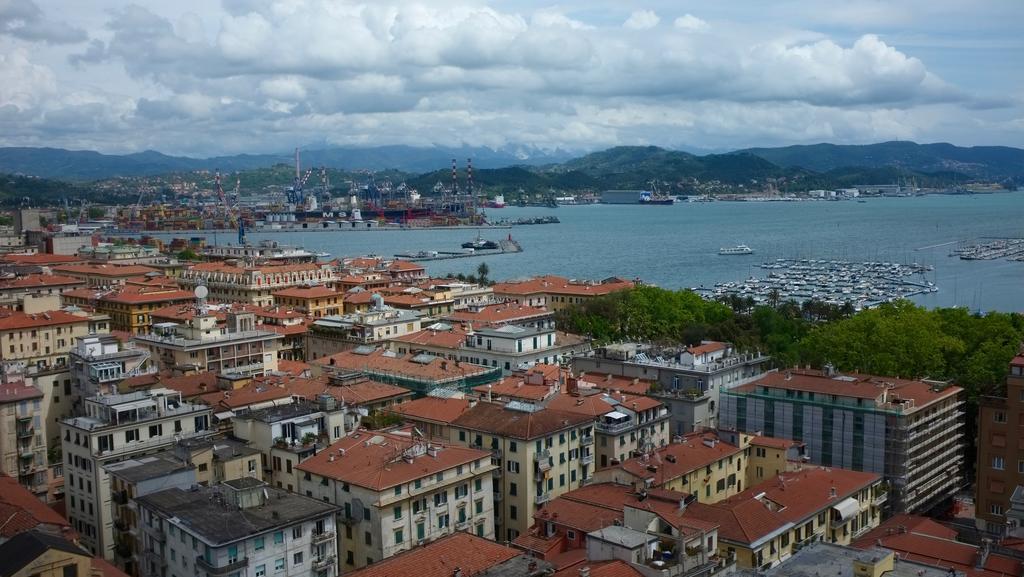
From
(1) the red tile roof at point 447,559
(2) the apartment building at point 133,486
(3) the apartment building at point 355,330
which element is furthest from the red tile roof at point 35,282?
(1) the red tile roof at point 447,559

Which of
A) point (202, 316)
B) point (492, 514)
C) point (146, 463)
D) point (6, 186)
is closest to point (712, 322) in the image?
point (202, 316)

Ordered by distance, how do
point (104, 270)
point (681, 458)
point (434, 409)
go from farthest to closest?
point (104, 270), point (434, 409), point (681, 458)

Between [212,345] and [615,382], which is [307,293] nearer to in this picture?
[212,345]

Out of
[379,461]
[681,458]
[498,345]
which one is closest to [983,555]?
[681,458]

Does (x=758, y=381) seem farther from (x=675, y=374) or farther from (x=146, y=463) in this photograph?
(x=146, y=463)

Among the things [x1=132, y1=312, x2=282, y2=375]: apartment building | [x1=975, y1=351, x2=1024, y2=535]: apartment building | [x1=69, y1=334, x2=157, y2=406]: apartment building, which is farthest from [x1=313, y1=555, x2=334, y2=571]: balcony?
[x1=975, y1=351, x2=1024, y2=535]: apartment building

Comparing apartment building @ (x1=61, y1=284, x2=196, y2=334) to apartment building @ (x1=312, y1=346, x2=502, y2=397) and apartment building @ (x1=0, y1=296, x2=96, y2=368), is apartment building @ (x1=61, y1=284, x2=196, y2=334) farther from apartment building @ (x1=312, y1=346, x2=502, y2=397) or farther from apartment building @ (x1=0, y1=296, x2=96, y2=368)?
apartment building @ (x1=312, y1=346, x2=502, y2=397)
